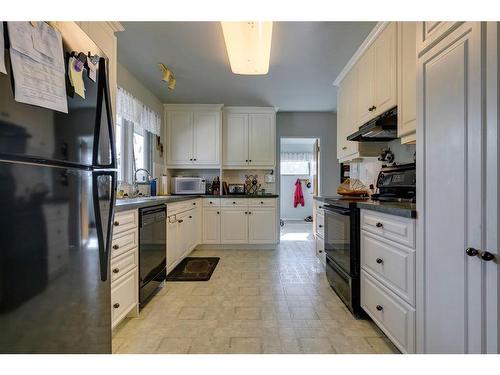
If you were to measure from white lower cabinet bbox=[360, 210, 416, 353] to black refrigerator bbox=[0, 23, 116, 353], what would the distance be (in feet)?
4.98

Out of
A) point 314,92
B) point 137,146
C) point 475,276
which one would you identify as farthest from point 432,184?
point 137,146

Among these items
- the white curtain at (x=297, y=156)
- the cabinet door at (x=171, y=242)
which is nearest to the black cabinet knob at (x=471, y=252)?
the cabinet door at (x=171, y=242)

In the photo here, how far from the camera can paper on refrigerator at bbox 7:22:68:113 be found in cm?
70

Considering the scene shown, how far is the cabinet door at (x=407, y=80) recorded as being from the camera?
5.55ft

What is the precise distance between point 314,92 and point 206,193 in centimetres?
244

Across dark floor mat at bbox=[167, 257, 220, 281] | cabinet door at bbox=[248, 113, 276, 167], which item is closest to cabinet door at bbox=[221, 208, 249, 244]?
dark floor mat at bbox=[167, 257, 220, 281]

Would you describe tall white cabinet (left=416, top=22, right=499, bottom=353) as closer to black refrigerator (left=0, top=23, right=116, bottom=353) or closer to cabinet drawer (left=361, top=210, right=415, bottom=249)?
cabinet drawer (left=361, top=210, right=415, bottom=249)

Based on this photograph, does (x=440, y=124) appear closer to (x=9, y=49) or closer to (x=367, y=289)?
(x=367, y=289)

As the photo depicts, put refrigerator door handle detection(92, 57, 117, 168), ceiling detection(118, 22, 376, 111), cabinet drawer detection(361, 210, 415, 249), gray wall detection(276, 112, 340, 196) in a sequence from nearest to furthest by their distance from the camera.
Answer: refrigerator door handle detection(92, 57, 117, 168)
cabinet drawer detection(361, 210, 415, 249)
ceiling detection(118, 22, 376, 111)
gray wall detection(276, 112, 340, 196)

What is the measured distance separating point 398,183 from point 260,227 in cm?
230

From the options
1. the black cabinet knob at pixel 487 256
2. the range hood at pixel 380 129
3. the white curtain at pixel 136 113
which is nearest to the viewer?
the black cabinet knob at pixel 487 256

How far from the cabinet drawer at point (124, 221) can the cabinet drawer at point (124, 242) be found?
3 centimetres

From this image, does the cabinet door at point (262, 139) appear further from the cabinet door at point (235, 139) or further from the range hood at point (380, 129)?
the range hood at point (380, 129)

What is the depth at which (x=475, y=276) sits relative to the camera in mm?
866
